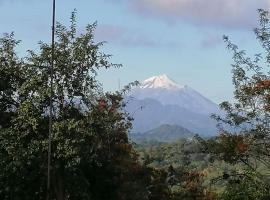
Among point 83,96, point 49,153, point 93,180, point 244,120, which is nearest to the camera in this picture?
point 49,153

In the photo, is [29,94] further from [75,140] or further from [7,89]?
[75,140]

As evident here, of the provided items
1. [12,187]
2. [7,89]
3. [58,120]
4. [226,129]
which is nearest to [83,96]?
[58,120]

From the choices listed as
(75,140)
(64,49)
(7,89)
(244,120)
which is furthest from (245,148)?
(7,89)

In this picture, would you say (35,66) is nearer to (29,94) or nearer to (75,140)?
(29,94)

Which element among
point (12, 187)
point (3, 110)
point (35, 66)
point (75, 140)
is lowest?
point (12, 187)

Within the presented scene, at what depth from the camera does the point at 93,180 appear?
20.4 m

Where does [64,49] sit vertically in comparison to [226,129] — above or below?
above

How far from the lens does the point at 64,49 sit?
18328 mm

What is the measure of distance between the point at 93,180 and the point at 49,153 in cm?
447

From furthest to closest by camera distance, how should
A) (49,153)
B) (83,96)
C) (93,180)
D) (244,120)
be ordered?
(93,180), (83,96), (244,120), (49,153)

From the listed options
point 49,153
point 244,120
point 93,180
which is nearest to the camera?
point 49,153

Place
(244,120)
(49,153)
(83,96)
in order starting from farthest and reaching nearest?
(83,96) → (244,120) → (49,153)

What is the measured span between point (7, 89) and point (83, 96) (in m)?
2.72

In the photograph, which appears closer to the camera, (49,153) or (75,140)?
(49,153)
